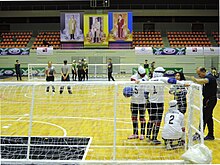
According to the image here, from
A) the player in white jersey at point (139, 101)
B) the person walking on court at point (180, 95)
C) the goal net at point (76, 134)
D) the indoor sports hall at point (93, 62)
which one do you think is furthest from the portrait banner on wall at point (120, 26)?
the player in white jersey at point (139, 101)

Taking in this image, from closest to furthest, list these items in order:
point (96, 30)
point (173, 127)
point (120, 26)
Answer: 1. point (173, 127)
2. point (96, 30)
3. point (120, 26)

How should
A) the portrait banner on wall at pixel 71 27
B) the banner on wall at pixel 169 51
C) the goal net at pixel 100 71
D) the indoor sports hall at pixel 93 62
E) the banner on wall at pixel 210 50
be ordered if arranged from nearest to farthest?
the indoor sports hall at pixel 93 62
the goal net at pixel 100 71
the banner on wall at pixel 210 50
the banner on wall at pixel 169 51
the portrait banner on wall at pixel 71 27

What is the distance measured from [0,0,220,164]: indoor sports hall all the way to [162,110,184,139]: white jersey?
34 centimetres

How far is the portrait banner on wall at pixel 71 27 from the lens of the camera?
3081 cm

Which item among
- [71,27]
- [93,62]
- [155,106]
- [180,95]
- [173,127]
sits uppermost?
[71,27]

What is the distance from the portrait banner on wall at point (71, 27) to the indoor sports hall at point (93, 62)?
0.29ft

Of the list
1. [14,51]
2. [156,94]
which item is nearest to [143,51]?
[14,51]

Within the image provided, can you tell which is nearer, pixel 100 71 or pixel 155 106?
pixel 155 106

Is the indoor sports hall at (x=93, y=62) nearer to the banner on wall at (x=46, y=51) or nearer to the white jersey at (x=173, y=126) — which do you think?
the banner on wall at (x=46, y=51)

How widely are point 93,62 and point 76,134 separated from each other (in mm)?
21057

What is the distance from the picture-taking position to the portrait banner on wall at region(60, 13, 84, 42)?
30.8m

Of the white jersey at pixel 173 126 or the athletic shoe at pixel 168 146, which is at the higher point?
the white jersey at pixel 173 126

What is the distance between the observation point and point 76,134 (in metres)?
9.13

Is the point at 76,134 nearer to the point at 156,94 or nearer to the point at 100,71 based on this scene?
the point at 156,94
